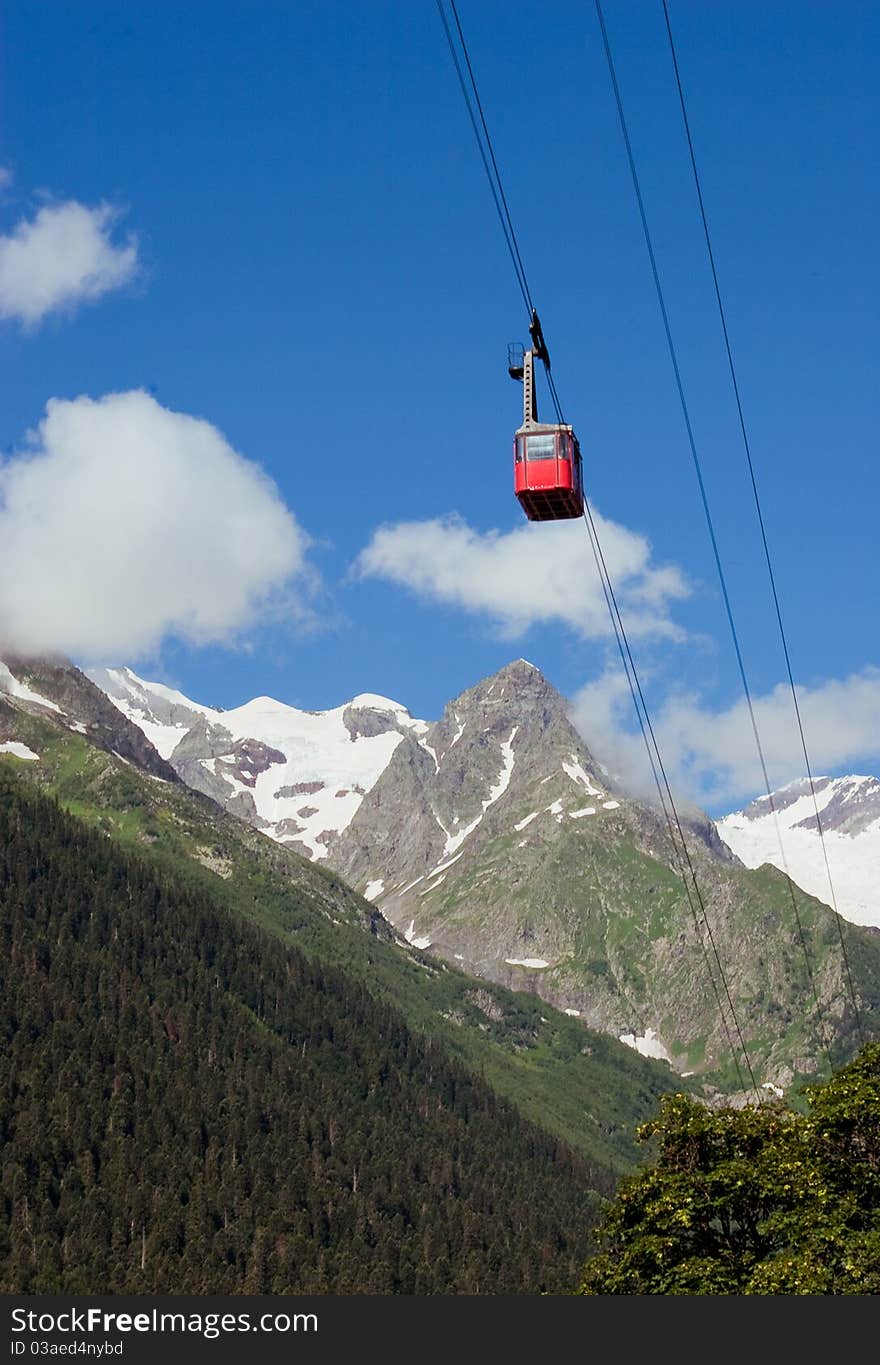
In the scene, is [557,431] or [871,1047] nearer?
[557,431]

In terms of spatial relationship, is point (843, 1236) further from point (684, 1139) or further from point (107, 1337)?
point (107, 1337)

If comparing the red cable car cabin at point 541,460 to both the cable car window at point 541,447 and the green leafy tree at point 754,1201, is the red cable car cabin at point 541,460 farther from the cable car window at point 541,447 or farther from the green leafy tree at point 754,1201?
the green leafy tree at point 754,1201

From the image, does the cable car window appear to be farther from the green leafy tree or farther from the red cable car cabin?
the green leafy tree

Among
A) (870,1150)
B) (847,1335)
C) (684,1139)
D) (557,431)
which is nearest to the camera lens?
(847,1335)

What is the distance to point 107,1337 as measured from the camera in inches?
1726

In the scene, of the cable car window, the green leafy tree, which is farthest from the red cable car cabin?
the green leafy tree

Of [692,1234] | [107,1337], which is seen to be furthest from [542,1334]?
[692,1234]

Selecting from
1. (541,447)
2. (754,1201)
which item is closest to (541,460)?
(541,447)

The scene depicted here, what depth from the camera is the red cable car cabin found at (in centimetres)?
5709

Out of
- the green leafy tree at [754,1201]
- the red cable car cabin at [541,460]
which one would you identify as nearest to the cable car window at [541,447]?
the red cable car cabin at [541,460]

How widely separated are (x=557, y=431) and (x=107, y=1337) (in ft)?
114

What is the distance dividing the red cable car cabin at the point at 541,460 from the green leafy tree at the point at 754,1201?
3729 centimetres

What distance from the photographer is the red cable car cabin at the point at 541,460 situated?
57.1 meters

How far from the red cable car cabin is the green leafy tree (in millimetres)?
37286
